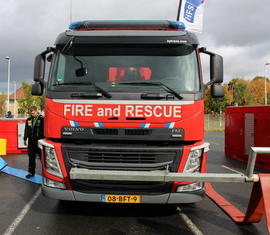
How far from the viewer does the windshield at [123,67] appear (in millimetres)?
4496

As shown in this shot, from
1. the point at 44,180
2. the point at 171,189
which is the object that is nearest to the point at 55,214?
the point at 44,180

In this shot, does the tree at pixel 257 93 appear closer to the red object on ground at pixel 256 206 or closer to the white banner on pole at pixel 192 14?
the white banner on pole at pixel 192 14

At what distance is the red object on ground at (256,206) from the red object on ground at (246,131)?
4.56 m

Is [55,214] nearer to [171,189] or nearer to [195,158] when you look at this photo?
[171,189]

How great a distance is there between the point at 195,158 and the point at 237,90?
215 ft

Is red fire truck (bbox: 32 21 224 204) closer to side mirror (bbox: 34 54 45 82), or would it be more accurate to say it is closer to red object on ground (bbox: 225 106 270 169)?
side mirror (bbox: 34 54 45 82)

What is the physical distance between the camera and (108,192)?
13.9ft

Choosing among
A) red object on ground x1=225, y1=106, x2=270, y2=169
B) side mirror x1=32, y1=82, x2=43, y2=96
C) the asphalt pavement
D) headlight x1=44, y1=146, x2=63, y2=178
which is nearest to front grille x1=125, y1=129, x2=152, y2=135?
headlight x1=44, y1=146, x2=63, y2=178

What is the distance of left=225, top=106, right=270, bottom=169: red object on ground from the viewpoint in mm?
9617

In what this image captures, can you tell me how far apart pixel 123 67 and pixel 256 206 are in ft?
9.18

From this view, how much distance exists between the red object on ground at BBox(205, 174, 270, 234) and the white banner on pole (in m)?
6.09

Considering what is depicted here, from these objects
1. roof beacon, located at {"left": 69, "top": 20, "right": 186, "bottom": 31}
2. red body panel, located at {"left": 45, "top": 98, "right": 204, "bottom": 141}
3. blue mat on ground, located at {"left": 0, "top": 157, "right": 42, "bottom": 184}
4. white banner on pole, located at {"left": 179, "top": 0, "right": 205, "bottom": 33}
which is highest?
white banner on pole, located at {"left": 179, "top": 0, "right": 205, "bottom": 33}

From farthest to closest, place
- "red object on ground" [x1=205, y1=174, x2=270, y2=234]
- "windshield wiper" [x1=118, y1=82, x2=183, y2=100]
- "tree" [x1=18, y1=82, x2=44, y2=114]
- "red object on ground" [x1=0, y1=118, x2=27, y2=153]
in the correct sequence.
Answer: "tree" [x1=18, y1=82, x2=44, y2=114]
"red object on ground" [x1=0, y1=118, x2=27, y2=153]
"windshield wiper" [x1=118, y1=82, x2=183, y2=100]
"red object on ground" [x1=205, y1=174, x2=270, y2=234]

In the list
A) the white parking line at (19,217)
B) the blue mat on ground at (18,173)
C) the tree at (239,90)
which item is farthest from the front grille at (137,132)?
the tree at (239,90)
